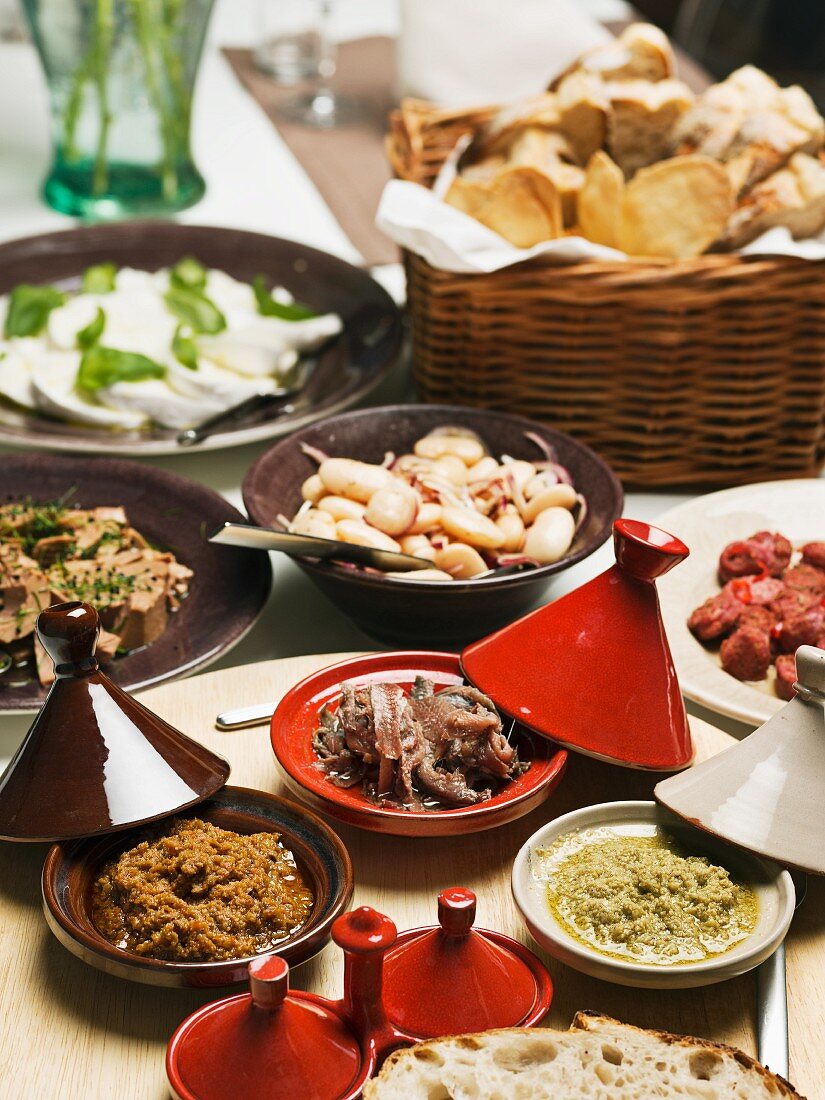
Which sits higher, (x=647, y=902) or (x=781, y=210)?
(x=781, y=210)

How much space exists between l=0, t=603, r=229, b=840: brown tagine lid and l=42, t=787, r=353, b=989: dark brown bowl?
0.09ft

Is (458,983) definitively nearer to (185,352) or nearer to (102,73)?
(185,352)

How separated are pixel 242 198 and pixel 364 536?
1.44 m

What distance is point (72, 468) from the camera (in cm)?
155

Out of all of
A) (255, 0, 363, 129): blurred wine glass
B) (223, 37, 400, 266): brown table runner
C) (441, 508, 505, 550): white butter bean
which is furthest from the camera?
(255, 0, 363, 129): blurred wine glass

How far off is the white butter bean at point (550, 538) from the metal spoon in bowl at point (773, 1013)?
0.50 metres

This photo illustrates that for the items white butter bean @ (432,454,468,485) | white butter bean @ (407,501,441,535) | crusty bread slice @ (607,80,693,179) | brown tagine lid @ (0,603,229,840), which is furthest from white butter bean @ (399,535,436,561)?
crusty bread slice @ (607,80,693,179)

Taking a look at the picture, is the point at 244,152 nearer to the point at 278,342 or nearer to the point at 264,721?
the point at 278,342

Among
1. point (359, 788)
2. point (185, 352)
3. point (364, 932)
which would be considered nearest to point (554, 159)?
point (185, 352)

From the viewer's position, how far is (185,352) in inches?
68.0

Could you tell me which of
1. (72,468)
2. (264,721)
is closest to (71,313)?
(72,468)

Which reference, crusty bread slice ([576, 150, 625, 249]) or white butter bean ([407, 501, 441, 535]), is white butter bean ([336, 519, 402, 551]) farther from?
crusty bread slice ([576, 150, 625, 249])

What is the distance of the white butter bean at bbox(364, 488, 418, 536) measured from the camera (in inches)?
52.9

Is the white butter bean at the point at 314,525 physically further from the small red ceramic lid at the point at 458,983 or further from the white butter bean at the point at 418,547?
the small red ceramic lid at the point at 458,983
